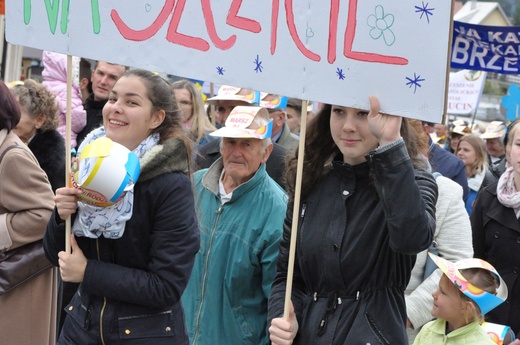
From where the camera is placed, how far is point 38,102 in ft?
20.5

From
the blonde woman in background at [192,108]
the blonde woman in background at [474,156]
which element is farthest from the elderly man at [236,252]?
the blonde woman in background at [474,156]

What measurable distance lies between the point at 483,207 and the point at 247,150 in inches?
69.9

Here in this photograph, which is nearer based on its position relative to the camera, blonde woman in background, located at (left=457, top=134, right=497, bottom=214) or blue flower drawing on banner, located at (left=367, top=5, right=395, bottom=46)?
blue flower drawing on banner, located at (left=367, top=5, right=395, bottom=46)

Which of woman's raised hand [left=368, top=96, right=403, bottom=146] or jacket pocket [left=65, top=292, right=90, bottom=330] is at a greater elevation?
woman's raised hand [left=368, top=96, right=403, bottom=146]

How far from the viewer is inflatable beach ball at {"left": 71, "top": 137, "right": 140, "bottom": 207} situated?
12.1 feet

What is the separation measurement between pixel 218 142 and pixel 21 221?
210 centimetres

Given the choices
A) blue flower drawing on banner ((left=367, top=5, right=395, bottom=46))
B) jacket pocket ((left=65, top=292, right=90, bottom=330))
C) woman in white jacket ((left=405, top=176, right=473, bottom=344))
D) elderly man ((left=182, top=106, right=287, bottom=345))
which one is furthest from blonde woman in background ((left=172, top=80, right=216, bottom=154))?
blue flower drawing on banner ((left=367, top=5, right=395, bottom=46))

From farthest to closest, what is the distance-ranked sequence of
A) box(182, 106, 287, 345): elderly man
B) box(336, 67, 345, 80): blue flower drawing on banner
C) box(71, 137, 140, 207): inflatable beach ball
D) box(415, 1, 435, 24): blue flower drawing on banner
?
box(182, 106, 287, 345): elderly man
box(71, 137, 140, 207): inflatable beach ball
box(336, 67, 345, 80): blue flower drawing on banner
box(415, 1, 435, 24): blue flower drawing on banner

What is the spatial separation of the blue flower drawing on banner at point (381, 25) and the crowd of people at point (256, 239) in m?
0.24

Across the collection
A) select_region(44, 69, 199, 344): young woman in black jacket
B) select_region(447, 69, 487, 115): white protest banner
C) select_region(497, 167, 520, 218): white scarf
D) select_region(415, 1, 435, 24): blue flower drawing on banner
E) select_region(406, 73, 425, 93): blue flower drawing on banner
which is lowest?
select_region(44, 69, 199, 344): young woman in black jacket

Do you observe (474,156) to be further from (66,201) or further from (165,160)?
(66,201)

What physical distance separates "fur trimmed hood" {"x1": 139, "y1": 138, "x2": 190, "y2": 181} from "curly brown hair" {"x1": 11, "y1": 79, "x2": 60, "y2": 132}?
7.81ft

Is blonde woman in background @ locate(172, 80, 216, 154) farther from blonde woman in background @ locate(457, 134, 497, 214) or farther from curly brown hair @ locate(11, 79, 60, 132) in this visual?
blonde woman in background @ locate(457, 134, 497, 214)

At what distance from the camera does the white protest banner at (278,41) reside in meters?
3.37
